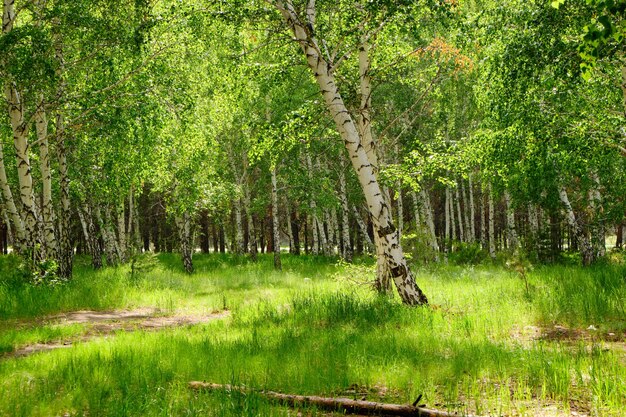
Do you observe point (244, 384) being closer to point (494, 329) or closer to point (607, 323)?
point (494, 329)

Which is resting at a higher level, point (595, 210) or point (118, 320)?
point (595, 210)

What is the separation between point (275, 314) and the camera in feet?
28.2

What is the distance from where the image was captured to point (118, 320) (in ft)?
30.8

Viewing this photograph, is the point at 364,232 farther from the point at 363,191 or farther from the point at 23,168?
the point at 23,168

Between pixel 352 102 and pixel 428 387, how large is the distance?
8.15 m

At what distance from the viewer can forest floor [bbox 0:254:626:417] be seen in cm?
410

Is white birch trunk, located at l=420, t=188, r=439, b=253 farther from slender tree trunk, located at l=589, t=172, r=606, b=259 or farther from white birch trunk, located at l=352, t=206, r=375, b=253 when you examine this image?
slender tree trunk, located at l=589, t=172, r=606, b=259

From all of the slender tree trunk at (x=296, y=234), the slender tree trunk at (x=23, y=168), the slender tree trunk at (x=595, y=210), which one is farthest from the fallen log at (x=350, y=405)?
the slender tree trunk at (x=296, y=234)

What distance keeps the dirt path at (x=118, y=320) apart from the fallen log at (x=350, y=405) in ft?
13.8

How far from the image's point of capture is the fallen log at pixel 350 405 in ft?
11.6

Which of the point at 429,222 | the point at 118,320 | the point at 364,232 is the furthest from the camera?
the point at 429,222

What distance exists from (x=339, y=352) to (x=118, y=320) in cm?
568

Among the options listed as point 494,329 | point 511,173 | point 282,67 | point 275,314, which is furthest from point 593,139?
point 275,314

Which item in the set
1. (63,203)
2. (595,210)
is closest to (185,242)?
(63,203)
